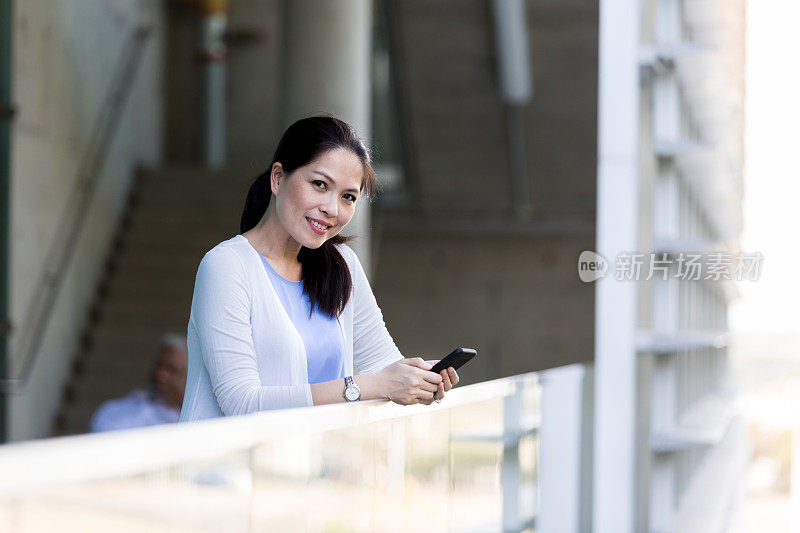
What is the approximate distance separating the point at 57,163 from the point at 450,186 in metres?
5.95

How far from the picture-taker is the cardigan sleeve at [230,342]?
2143mm

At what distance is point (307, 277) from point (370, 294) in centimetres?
27

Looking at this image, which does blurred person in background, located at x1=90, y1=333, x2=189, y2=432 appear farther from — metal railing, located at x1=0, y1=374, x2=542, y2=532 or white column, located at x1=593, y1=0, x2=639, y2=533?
metal railing, located at x1=0, y1=374, x2=542, y2=532

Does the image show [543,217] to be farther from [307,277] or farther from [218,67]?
[307,277]

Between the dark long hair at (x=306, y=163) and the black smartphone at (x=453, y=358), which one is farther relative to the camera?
the dark long hair at (x=306, y=163)

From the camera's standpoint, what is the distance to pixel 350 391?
2178mm

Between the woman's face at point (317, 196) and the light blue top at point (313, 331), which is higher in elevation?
the woman's face at point (317, 196)

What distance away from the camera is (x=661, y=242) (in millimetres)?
4652

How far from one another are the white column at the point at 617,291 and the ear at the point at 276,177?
2.27 metres

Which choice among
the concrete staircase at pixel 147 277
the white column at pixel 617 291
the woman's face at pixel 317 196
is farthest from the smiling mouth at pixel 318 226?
the concrete staircase at pixel 147 277

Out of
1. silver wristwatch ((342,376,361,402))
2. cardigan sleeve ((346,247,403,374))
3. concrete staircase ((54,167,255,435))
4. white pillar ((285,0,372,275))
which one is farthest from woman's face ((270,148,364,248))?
concrete staircase ((54,167,255,435))

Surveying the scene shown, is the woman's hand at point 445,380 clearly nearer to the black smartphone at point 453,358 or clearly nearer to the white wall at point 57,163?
the black smartphone at point 453,358

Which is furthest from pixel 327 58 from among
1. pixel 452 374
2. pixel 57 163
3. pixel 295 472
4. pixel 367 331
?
pixel 295 472

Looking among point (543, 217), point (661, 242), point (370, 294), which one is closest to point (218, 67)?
point (543, 217)
